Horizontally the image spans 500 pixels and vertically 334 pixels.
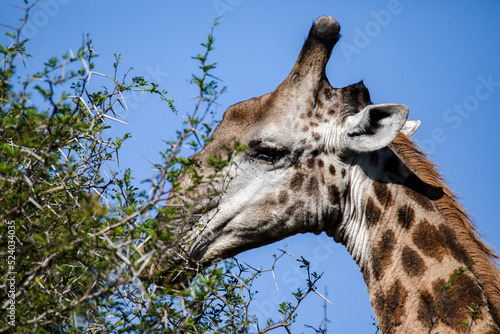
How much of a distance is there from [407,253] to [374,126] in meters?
1.21

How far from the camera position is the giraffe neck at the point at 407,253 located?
4387mm

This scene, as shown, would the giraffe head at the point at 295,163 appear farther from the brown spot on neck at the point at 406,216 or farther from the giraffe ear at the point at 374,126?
the brown spot on neck at the point at 406,216

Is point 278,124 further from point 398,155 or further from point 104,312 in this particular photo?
point 104,312

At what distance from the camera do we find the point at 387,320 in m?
4.69

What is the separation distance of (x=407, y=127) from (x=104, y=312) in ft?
13.8

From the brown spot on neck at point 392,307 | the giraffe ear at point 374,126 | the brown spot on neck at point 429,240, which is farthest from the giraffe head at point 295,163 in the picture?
the brown spot on neck at point 392,307

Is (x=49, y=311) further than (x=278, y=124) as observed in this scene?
No

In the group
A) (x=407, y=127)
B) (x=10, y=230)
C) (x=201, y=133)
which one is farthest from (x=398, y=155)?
(x=10, y=230)

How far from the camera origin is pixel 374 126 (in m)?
5.04

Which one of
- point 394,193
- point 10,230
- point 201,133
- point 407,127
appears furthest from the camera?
point 407,127

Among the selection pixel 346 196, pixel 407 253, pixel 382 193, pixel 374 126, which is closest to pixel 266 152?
pixel 346 196

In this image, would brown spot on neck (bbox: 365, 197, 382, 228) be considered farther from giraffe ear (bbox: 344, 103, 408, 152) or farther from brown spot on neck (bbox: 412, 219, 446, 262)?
giraffe ear (bbox: 344, 103, 408, 152)

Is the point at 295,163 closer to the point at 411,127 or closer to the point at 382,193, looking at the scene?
the point at 382,193

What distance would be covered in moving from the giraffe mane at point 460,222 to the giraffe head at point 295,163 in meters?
0.61
